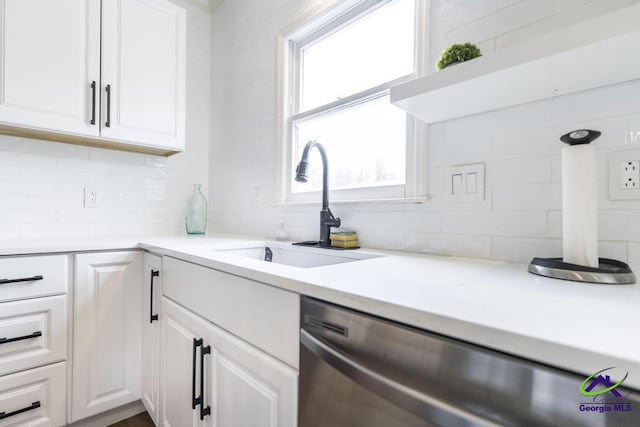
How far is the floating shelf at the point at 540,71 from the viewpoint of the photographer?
0.63 metres

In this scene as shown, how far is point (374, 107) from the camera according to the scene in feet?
4.83

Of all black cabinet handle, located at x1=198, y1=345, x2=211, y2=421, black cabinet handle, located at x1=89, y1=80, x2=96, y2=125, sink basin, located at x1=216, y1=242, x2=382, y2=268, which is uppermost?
black cabinet handle, located at x1=89, y1=80, x2=96, y2=125

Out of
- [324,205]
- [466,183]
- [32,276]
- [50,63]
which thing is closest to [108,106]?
[50,63]

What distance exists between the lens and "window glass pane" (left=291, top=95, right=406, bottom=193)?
1.38 meters

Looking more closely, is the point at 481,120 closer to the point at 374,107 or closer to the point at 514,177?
the point at 514,177

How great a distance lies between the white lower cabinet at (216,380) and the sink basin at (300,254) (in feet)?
1.03

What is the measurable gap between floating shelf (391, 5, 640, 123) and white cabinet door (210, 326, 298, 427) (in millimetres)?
832

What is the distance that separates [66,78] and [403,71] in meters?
1.65

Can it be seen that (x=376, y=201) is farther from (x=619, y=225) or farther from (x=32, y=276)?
(x=32, y=276)

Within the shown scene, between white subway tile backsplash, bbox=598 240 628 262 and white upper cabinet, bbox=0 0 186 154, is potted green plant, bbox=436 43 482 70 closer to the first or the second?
white subway tile backsplash, bbox=598 240 628 262

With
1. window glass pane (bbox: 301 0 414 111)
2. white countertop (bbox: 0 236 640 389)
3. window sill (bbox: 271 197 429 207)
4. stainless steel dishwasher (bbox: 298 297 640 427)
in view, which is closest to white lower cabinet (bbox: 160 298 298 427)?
stainless steel dishwasher (bbox: 298 297 640 427)

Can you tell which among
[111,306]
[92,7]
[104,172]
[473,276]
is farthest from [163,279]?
[92,7]

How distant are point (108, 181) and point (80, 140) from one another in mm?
302

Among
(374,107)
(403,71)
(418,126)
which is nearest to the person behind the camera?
(418,126)
